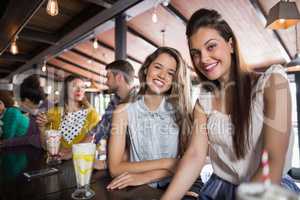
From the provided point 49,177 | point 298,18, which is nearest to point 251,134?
point 49,177

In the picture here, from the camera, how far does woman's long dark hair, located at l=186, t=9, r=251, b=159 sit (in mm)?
1092

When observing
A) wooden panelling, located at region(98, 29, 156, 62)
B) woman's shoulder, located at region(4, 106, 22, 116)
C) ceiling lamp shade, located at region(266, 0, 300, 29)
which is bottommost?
woman's shoulder, located at region(4, 106, 22, 116)

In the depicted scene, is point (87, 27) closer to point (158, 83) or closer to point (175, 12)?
point (175, 12)

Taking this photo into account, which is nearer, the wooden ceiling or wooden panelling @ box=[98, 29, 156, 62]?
the wooden ceiling

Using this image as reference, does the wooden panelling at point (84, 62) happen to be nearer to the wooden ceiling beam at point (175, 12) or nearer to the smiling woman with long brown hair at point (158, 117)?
the wooden ceiling beam at point (175, 12)

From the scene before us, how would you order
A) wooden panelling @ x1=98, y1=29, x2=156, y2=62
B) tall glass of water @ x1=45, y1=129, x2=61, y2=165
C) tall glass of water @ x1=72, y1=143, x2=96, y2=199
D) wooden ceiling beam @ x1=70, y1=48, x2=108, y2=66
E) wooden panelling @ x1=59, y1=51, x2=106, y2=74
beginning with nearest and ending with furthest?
tall glass of water @ x1=72, y1=143, x2=96, y2=199 → tall glass of water @ x1=45, y1=129, x2=61, y2=165 → wooden panelling @ x1=98, y1=29, x2=156, y2=62 → wooden ceiling beam @ x1=70, y1=48, x2=108, y2=66 → wooden panelling @ x1=59, y1=51, x2=106, y2=74

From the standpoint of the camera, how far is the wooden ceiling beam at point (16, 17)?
108 inches

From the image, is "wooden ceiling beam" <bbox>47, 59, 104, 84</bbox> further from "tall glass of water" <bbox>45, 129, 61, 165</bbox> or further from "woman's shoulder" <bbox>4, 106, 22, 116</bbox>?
"tall glass of water" <bbox>45, 129, 61, 165</bbox>

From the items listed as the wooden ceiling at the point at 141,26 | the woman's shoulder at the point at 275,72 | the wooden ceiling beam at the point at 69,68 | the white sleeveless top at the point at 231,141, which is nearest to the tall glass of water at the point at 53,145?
the white sleeveless top at the point at 231,141

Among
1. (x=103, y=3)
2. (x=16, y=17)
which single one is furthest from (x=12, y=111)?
(x=103, y=3)

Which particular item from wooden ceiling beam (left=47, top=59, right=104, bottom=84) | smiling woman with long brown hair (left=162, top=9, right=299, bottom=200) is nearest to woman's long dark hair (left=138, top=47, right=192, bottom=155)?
smiling woman with long brown hair (left=162, top=9, right=299, bottom=200)

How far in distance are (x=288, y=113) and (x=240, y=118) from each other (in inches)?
8.0

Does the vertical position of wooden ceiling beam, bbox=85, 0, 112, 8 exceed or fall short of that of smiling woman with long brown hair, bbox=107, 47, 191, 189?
it exceeds it

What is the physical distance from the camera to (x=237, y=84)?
3.71 feet
